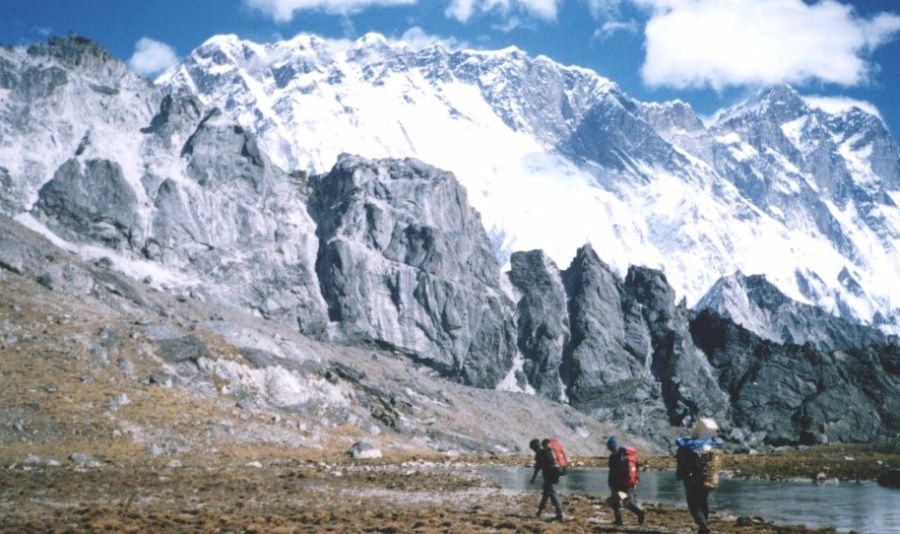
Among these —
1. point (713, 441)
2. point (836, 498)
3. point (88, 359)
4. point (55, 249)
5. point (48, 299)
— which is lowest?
point (836, 498)

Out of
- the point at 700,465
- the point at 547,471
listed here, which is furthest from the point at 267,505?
the point at 700,465

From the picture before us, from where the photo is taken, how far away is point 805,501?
2213 inches

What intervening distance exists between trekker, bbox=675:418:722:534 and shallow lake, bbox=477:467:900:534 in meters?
15.5

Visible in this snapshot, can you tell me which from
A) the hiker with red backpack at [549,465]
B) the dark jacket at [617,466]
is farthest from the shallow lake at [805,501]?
the dark jacket at [617,466]

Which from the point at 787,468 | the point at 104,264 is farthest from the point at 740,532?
the point at 104,264

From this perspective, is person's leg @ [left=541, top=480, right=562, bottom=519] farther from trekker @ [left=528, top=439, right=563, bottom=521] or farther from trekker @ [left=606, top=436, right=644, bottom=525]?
trekker @ [left=606, top=436, right=644, bottom=525]

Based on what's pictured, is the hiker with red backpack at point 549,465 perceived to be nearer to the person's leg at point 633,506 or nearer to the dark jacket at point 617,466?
the dark jacket at point 617,466

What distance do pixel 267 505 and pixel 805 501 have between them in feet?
133

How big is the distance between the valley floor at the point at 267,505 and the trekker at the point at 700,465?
3.96 m

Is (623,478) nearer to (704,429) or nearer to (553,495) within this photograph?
(553,495)

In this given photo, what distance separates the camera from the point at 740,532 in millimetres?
29406

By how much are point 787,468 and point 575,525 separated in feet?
289

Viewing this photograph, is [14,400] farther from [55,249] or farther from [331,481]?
[55,249]

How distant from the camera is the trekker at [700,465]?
2527cm
